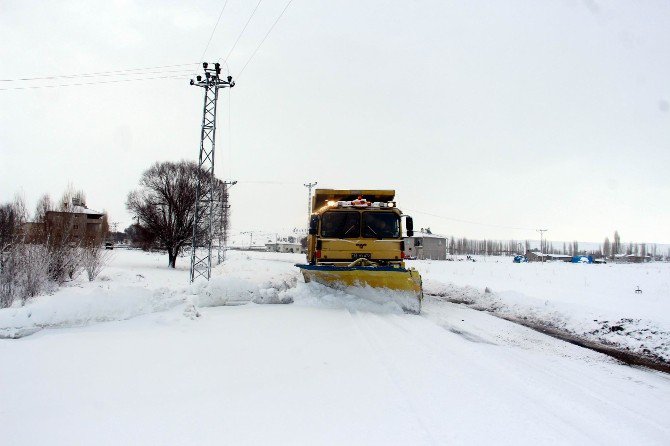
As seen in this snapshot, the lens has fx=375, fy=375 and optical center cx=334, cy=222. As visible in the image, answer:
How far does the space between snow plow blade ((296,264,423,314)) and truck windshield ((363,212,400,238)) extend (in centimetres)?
168

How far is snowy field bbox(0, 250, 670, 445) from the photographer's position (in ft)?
9.32

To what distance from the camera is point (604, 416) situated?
3.42 m

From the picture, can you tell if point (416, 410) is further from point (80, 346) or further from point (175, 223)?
point (175, 223)

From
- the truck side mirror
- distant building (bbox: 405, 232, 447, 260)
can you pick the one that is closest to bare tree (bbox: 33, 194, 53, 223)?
the truck side mirror

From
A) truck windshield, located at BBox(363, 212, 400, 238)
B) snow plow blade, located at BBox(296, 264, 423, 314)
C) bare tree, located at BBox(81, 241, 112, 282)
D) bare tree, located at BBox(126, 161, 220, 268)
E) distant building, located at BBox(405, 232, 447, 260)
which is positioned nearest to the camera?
snow plow blade, located at BBox(296, 264, 423, 314)

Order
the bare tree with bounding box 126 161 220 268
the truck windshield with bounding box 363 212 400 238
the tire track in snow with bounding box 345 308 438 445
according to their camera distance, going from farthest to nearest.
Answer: the bare tree with bounding box 126 161 220 268 < the truck windshield with bounding box 363 212 400 238 < the tire track in snow with bounding box 345 308 438 445

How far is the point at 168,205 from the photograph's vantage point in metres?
37.7

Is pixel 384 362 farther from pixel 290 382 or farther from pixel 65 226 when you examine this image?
pixel 65 226

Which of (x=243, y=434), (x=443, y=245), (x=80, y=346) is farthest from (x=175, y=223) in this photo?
(x=443, y=245)

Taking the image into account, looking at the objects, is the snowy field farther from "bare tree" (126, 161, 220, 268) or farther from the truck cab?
"bare tree" (126, 161, 220, 268)

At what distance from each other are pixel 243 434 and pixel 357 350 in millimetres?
2676

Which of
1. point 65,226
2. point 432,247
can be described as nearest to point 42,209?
point 65,226

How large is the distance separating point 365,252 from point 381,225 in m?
1.01

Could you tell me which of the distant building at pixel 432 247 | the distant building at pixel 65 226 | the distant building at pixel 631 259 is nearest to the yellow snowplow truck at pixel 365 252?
the distant building at pixel 65 226
